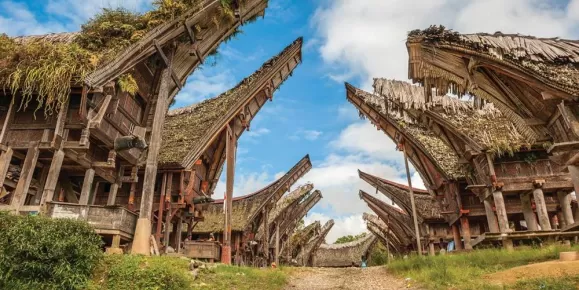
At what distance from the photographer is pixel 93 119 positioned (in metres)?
10.4

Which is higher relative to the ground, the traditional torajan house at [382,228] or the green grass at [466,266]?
the traditional torajan house at [382,228]

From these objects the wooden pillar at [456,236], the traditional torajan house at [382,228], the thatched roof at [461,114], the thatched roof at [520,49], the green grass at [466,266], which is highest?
the thatched roof at [461,114]

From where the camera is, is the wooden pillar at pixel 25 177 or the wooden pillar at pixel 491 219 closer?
the wooden pillar at pixel 25 177

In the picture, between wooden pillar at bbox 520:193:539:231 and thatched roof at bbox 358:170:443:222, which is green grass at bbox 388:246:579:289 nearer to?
wooden pillar at bbox 520:193:539:231

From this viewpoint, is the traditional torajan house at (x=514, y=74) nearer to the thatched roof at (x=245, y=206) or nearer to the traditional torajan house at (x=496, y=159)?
the traditional torajan house at (x=496, y=159)

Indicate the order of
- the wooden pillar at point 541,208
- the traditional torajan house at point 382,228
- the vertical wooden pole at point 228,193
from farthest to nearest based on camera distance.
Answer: the traditional torajan house at point 382,228, the vertical wooden pole at point 228,193, the wooden pillar at point 541,208

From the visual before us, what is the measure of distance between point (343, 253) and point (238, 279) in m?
34.3

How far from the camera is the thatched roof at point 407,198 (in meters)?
21.2

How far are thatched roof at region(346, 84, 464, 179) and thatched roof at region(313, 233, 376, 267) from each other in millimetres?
24011

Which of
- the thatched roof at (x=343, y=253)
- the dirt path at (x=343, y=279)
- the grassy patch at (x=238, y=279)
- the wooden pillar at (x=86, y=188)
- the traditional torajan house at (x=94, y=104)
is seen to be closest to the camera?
the grassy patch at (x=238, y=279)

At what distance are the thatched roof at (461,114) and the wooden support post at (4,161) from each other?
489 inches

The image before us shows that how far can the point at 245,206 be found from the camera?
23.2m

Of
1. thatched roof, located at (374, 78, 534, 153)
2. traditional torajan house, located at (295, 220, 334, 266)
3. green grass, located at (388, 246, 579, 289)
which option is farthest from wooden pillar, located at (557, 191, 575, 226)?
traditional torajan house, located at (295, 220, 334, 266)

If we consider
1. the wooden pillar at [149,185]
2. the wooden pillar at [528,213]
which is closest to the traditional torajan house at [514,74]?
the wooden pillar at [528,213]
